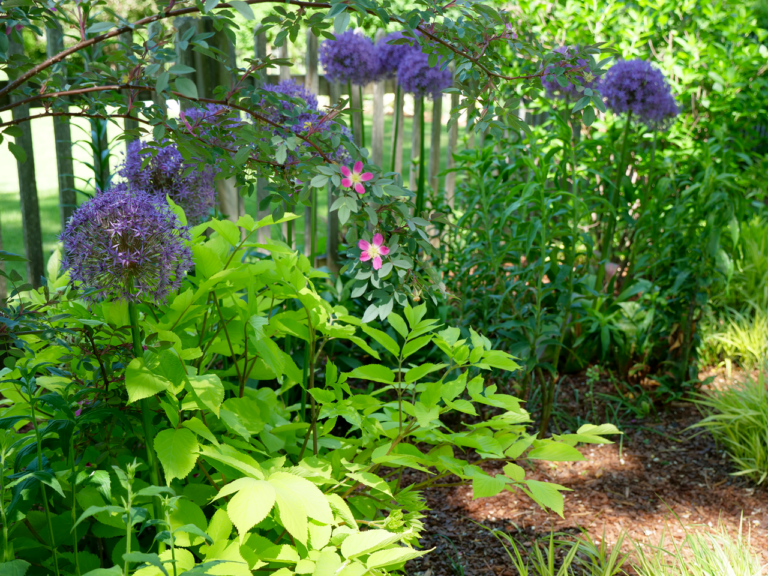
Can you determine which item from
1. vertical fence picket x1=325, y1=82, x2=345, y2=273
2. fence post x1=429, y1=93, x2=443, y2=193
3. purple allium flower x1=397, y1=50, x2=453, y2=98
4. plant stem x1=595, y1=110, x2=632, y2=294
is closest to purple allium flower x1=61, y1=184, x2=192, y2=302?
purple allium flower x1=397, y1=50, x2=453, y2=98

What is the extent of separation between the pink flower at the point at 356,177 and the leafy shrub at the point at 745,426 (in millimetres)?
1986

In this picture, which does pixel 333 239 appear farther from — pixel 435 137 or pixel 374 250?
pixel 374 250

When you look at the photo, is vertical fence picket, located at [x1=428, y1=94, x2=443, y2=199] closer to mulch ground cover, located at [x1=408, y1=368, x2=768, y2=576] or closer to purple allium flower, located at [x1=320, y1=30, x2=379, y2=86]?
purple allium flower, located at [x1=320, y1=30, x2=379, y2=86]

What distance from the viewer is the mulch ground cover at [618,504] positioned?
6.22 feet

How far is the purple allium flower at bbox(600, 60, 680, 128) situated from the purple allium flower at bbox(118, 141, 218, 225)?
2275 mm

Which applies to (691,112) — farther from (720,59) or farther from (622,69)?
(622,69)

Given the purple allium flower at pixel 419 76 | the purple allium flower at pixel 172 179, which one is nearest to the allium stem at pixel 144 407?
the purple allium flower at pixel 172 179

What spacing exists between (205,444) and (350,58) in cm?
225

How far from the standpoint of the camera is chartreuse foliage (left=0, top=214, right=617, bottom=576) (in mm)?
1002

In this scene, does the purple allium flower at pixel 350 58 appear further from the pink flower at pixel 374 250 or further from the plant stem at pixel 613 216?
the pink flower at pixel 374 250

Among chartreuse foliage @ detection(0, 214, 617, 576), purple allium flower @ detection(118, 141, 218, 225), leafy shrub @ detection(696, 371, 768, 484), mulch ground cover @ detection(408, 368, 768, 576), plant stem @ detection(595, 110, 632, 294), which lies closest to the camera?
chartreuse foliage @ detection(0, 214, 617, 576)

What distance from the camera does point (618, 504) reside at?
2.19 m

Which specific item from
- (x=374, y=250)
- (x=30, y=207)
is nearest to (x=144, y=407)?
(x=374, y=250)

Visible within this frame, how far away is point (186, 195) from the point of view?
165 centimetres
